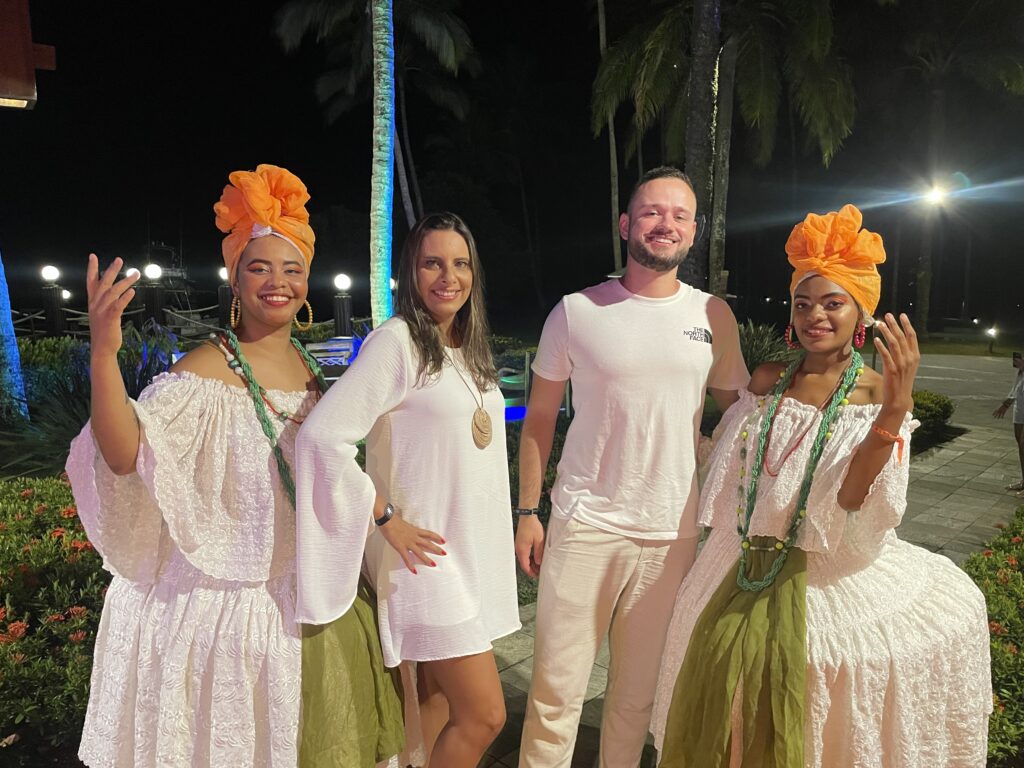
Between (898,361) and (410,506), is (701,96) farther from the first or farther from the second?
(410,506)

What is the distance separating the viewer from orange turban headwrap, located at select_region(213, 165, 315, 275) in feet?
7.88

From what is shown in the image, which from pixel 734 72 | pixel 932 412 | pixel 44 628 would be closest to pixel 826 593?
pixel 44 628

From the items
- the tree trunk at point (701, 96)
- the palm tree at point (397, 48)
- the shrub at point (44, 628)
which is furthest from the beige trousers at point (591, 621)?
the palm tree at point (397, 48)

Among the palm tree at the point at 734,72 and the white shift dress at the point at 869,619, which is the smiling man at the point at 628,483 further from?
the palm tree at the point at 734,72

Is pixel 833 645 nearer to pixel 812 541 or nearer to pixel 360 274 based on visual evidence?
pixel 812 541

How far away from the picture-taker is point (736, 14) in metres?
15.8

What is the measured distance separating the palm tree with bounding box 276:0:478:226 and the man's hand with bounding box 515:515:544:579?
19.8 meters

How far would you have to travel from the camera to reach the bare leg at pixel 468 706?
2457mm

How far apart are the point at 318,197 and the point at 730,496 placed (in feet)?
139

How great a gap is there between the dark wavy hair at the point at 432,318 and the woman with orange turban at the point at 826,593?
3.14 ft

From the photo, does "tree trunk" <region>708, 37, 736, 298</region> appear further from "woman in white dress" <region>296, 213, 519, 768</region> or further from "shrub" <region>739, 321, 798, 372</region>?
"woman in white dress" <region>296, 213, 519, 768</region>

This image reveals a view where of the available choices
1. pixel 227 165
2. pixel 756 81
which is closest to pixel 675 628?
pixel 756 81

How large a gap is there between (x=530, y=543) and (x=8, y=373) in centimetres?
740

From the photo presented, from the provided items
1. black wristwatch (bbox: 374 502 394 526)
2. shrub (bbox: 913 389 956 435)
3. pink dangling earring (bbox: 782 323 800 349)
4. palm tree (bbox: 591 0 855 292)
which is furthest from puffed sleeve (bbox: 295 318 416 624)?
shrub (bbox: 913 389 956 435)
